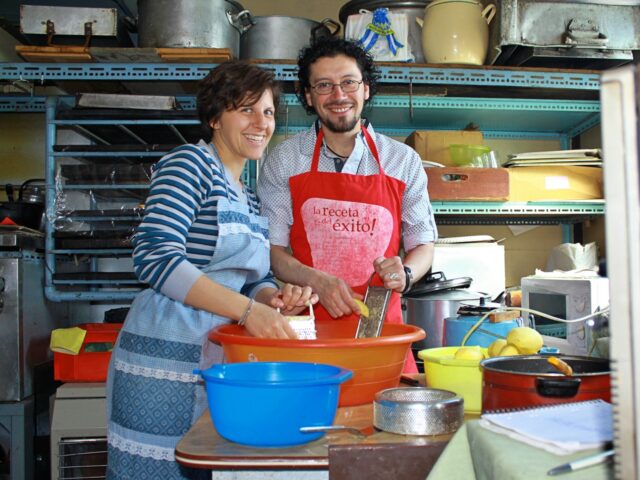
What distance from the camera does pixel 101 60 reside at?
2.77 m

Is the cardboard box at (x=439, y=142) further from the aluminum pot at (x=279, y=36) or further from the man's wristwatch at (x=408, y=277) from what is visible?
the man's wristwatch at (x=408, y=277)

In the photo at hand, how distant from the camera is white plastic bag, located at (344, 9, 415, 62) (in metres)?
2.83

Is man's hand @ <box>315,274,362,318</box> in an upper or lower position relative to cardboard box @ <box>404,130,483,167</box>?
lower

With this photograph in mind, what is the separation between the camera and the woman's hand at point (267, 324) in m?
1.35

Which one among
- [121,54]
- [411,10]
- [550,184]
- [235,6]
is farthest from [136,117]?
[550,184]

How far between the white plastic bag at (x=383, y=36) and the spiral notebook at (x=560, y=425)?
2.18 metres

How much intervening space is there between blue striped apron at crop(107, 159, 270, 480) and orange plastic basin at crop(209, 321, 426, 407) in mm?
234

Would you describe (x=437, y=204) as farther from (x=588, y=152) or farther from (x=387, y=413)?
(x=387, y=413)

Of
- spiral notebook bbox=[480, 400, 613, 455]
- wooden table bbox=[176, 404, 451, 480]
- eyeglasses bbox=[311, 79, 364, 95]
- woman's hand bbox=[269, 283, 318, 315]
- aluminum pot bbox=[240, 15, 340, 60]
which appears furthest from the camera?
aluminum pot bbox=[240, 15, 340, 60]

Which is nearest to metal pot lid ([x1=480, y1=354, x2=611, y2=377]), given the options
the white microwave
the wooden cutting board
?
the white microwave

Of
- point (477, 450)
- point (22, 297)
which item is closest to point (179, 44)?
point (22, 297)

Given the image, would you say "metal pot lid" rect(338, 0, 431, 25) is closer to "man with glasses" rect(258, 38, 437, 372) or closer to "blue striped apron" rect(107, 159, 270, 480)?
"man with glasses" rect(258, 38, 437, 372)

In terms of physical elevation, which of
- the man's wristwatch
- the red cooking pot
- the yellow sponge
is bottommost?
the yellow sponge

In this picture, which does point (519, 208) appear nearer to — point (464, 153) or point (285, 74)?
point (464, 153)
